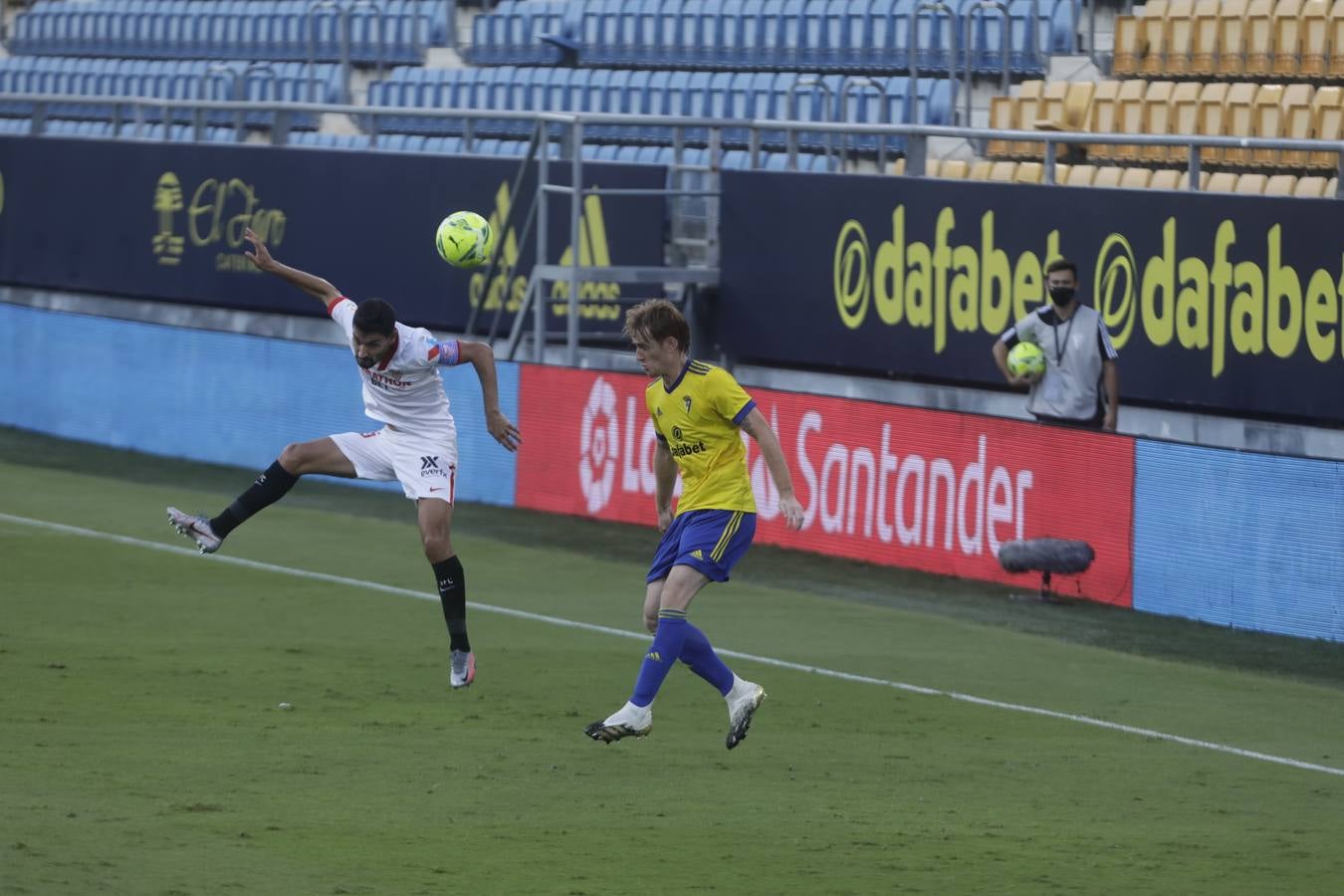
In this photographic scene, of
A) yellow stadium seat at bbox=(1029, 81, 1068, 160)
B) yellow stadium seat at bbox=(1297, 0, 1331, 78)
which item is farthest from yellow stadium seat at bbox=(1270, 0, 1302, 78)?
yellow stadium seat at bbox=(1029, 81, 1068, 160)

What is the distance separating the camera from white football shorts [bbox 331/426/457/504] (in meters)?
11.1

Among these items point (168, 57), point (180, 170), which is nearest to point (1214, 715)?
point (180, 170)

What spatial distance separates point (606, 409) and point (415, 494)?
23.8 ft

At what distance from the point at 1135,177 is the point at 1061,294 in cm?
292

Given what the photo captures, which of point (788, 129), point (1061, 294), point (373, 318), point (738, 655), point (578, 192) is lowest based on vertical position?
point (738, 655)

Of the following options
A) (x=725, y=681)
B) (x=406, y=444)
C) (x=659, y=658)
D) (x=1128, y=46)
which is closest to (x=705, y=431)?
(x=659, y=658)

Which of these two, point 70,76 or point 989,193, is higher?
point 70,76

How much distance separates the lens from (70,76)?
107 ft

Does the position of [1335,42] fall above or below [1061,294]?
above

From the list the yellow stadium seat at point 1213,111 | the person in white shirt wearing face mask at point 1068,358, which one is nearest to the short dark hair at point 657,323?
the person in white shirt wearing face mask at point 1068,358

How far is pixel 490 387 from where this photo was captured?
10836mm

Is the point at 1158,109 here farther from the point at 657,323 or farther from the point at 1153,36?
the point at 657,323

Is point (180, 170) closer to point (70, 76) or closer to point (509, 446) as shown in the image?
point (70, 76)

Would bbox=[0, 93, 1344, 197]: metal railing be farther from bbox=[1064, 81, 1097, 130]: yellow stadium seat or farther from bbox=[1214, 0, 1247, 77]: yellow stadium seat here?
bbox=[1214, 0, 1247, 77]: yellow stadium seat
